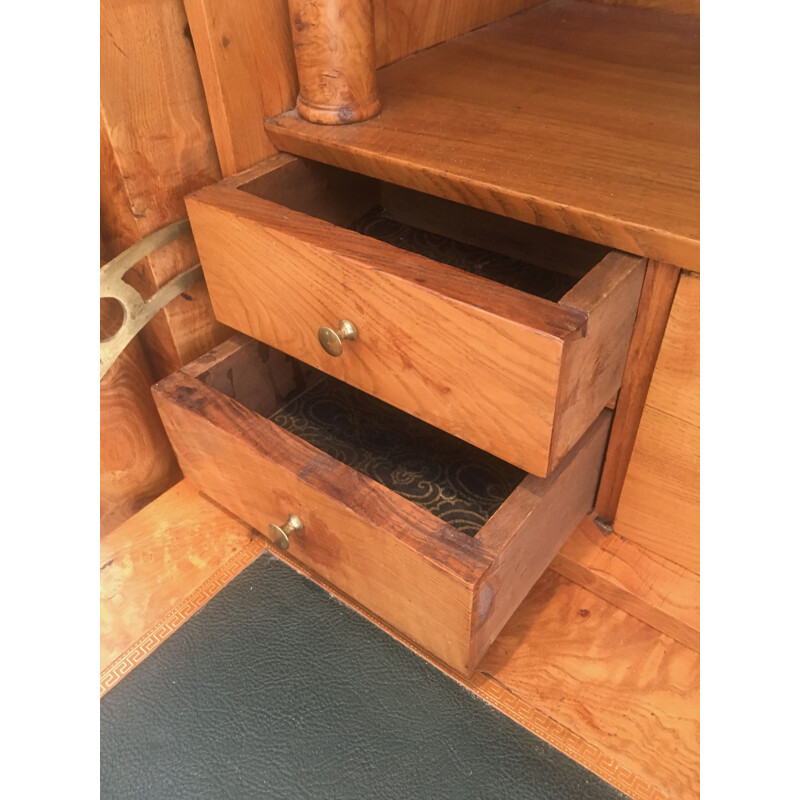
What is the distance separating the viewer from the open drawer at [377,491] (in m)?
0.51

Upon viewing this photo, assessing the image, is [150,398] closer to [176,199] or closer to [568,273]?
[176,199]

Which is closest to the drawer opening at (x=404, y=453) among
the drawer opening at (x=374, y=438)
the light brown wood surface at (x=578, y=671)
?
the drawer opening at (x=374, y=438)

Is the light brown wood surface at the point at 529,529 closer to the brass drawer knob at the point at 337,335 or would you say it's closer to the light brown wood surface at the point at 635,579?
the light brown wood surface at the point at 635,579

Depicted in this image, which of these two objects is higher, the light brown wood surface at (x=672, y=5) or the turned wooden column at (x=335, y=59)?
the turned wooden column at (x=335, y=59)

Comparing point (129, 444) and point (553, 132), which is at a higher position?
point (553, 132)

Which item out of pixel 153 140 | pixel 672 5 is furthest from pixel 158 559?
pixel 672 5

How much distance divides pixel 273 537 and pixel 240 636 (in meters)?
0.10

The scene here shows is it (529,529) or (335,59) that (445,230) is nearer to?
(335,59)

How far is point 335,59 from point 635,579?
0.54m

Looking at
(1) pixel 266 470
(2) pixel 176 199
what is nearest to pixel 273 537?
(1) pixel 266 470

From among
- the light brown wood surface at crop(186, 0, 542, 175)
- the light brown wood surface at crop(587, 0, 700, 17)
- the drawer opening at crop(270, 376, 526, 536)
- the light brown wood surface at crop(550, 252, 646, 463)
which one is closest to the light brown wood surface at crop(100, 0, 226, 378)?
the light brown wood surface at crop(186, 0, 542, 175)

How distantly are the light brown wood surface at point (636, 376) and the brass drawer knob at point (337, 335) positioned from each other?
0.22m

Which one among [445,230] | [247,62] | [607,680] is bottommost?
[607,680]

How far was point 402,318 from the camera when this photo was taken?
0.49 m
